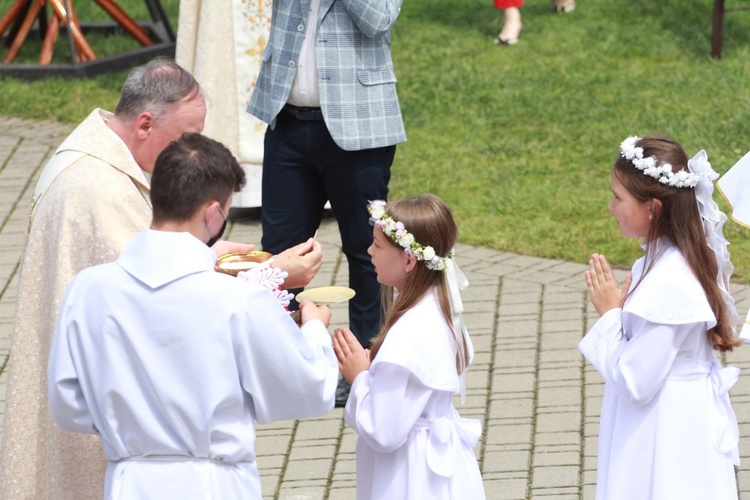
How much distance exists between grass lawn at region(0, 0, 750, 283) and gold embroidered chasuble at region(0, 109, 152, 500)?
13.6ft

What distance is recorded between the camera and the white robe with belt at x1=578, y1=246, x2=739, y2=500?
3.67 meters

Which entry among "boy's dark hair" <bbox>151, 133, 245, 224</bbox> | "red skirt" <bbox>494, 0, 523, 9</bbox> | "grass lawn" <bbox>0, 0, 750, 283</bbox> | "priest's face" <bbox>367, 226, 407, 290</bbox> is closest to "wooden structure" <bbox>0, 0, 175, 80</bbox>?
"grass lawn" <bbox>0, 0, 750, 283</bbox>

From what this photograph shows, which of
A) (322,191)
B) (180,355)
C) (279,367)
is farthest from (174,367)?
(322,191)

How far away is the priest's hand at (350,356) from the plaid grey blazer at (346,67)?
1.43m

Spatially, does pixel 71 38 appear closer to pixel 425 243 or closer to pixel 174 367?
pixel 425 243

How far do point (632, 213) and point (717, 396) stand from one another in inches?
25.1

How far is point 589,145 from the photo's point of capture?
9.30 m

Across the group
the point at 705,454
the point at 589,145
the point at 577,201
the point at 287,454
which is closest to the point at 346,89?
the point at 287,454

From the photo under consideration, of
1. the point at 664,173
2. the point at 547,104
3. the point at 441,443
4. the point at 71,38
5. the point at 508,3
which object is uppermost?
the point at 664,173

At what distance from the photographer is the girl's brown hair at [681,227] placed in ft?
12.3

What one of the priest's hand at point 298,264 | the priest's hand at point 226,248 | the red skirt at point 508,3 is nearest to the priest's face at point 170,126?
the priest's hand at point 226,248

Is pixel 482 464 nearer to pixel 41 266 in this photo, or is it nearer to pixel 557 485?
pixel 557 485

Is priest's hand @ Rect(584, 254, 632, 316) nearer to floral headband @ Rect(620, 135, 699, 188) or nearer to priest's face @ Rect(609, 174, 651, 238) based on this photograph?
priest's face @ Rect(609, 174, 651, 238)

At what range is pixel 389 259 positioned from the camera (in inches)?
149
